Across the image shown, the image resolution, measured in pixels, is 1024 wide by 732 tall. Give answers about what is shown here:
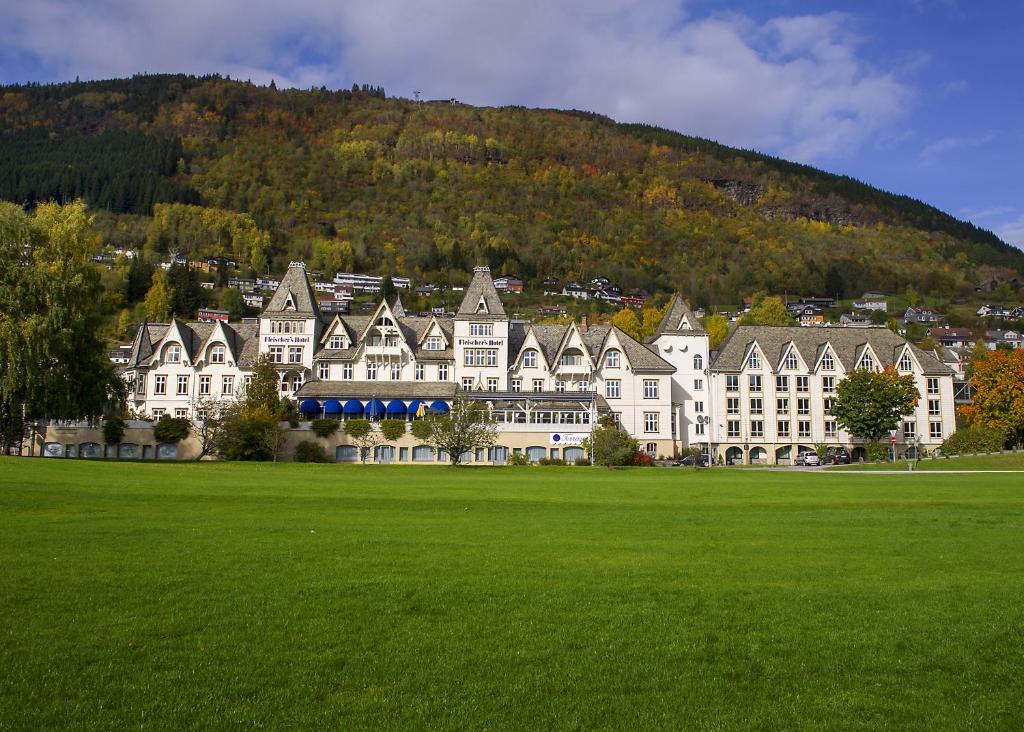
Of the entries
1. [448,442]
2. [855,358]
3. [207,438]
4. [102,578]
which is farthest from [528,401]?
[102,578]

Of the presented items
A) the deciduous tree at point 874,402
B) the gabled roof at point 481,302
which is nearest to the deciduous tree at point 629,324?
the gabled roof at point 481,302

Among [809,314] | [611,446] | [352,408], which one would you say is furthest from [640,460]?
[809,314]

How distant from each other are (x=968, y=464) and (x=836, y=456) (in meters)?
18.2

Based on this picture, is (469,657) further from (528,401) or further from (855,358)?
(855,358)

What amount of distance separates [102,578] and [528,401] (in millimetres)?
56717

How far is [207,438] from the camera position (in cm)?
6081

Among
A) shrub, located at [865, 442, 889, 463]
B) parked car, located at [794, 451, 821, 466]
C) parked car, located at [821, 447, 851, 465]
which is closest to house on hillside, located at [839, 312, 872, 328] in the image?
parked car, located at [794, 451, 821, 466]

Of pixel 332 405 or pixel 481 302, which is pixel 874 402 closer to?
pixel 481 302

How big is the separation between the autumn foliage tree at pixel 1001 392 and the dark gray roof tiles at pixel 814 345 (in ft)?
36.2

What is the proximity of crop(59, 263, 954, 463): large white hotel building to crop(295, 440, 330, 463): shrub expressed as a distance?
167cm

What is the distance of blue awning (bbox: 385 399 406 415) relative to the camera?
70.8m

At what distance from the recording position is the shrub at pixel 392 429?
66.2 metres

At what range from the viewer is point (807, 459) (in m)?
81.7

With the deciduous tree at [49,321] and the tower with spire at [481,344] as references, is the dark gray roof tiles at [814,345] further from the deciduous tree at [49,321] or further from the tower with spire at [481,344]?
the deciduous tree at [49,321]
